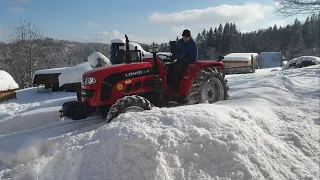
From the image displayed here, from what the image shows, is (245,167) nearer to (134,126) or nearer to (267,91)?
(134,126)

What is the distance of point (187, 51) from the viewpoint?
6.88 m

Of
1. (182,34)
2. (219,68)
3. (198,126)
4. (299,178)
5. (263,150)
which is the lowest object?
(299,178)

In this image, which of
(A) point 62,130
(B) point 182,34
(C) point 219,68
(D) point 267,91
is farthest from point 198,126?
(D) point 267,91

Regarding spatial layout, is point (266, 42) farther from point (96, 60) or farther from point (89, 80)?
point (89, 80)

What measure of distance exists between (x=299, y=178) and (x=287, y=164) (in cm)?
24

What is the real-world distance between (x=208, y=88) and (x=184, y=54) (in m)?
1.19

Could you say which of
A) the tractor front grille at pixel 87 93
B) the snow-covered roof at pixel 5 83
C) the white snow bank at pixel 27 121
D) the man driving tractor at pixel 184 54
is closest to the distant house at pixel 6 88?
the snow-covered roof at pixel 5 83

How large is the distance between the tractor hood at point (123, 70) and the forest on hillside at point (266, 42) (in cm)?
6862

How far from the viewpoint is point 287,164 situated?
4184 millimetres

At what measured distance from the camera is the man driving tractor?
6.75 meters

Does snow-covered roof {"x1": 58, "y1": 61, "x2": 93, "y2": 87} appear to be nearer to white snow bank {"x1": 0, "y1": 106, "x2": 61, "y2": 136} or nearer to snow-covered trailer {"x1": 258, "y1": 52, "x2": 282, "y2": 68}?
white snow bank {"x1": 0, "y1": 106, "x2": 61, "y2": 136}

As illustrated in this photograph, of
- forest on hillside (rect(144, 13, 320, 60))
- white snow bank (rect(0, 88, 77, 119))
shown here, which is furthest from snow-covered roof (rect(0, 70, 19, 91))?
forest on hillside (rect(144, 13, 320, 60))

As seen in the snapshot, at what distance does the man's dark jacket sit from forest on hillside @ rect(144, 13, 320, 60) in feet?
222

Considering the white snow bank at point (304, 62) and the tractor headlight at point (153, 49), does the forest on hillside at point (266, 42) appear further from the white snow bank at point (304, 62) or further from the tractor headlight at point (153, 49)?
the tractor headlight at point (153, 49)
